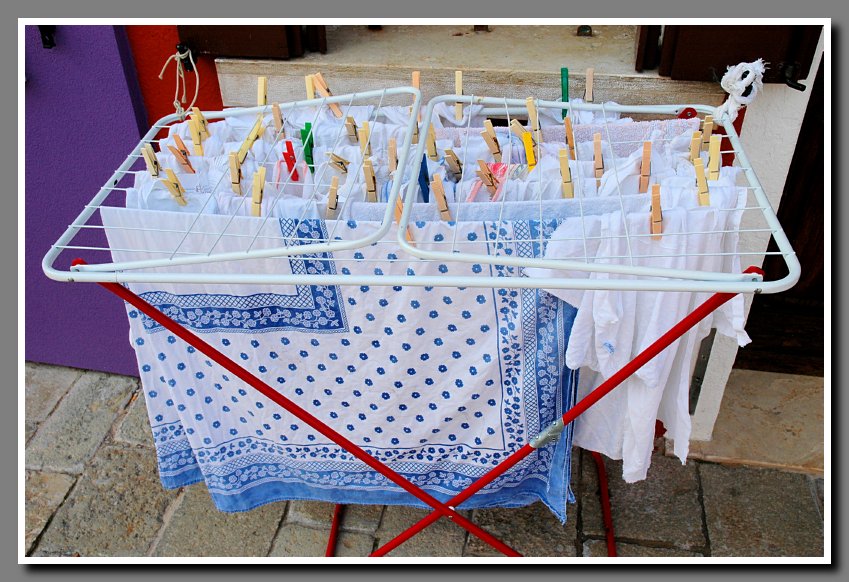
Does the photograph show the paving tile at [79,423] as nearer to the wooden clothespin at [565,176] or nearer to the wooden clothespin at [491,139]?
the wooden clothespin at [491,139]

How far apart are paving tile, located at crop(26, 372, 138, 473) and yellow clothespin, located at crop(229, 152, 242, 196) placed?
1699 millimetres

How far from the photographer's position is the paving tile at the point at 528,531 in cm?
270

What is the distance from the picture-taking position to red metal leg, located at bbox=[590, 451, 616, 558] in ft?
8.79

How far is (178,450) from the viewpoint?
236cm

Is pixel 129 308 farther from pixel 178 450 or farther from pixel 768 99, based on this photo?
pixel 768 99

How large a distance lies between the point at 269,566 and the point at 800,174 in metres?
2.28

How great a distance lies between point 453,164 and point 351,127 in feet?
1.07

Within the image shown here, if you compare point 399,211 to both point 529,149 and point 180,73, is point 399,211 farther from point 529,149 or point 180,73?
point 180,73

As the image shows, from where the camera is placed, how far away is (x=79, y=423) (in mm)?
3271

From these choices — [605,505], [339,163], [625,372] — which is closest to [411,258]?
[339,163]

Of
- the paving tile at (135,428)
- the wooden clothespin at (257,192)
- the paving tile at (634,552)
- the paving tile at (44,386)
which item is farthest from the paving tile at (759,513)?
the paving tile at (44,386)

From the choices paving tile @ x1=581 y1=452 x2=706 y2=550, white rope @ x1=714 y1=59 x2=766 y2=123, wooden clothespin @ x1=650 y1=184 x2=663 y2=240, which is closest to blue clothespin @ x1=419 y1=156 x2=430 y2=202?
wooden clothespin @ x1=650 y1=184 x2=663 y2=240

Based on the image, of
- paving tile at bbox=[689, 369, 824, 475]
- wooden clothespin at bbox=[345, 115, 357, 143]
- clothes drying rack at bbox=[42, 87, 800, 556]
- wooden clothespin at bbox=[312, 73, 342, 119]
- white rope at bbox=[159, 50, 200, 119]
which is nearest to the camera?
clothes drying rack at bbox=[42, 87, 800, 556]

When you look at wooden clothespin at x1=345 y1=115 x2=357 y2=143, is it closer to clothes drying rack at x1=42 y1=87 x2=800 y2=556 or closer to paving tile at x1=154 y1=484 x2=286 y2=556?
clothes drying rack at x1=42 y1=87 x2=800 y2=556
